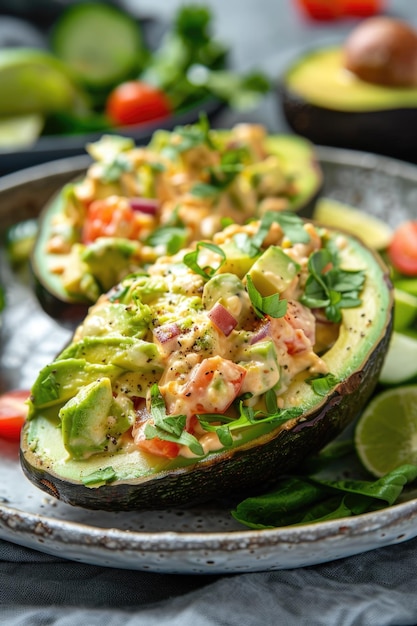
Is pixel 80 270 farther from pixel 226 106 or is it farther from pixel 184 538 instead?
pixel 226 106

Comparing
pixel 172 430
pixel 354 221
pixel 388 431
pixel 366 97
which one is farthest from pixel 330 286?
pixel 366 97

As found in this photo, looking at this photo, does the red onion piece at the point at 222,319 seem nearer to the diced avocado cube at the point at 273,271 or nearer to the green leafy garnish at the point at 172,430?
the diced avocado cube at the point at 273,271

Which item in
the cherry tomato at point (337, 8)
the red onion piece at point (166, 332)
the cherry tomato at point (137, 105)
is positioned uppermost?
the red onion piece at point (166, 332)

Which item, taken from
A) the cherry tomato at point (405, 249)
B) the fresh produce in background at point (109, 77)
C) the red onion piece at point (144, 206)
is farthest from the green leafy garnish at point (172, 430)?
the fresh produce in background at point (109, 77)

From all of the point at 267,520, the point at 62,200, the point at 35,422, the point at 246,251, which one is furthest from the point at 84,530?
the point at 62,200

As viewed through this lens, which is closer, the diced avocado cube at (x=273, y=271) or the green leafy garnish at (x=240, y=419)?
the green leafy garnish at (x=240, y=419)

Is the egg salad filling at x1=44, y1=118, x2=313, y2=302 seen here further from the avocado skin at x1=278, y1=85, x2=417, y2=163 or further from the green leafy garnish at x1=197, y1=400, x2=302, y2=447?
the avocado skin at x1=278, y1=85, x2=417, y2=163
